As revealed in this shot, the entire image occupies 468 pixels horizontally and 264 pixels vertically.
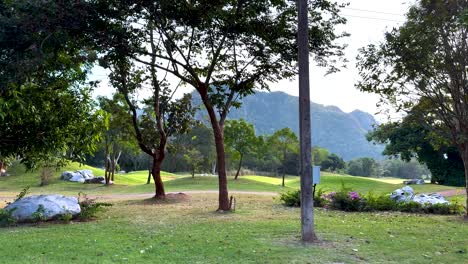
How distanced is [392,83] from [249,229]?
7.43m

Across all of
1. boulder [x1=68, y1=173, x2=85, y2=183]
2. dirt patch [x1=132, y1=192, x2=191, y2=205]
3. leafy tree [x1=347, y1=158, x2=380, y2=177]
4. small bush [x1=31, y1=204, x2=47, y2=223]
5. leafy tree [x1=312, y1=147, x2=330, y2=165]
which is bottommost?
dirt patch [x1=132, y1=192, x2=191, y2=205]

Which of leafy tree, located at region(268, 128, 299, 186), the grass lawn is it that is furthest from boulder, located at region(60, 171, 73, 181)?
the grass lawn

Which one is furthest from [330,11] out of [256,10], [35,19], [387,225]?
[35,19]

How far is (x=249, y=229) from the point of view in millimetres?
10383

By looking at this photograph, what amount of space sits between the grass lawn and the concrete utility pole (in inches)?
17.5

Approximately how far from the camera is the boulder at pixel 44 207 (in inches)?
472

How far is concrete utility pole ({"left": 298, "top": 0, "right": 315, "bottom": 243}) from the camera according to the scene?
344 inches

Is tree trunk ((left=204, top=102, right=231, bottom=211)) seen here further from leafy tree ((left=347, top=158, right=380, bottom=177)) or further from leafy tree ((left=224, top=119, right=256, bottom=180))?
leafy tree ((left=347, top=158, right=380, bottom=177))

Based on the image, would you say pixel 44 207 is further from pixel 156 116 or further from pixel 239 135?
pixel 239 135

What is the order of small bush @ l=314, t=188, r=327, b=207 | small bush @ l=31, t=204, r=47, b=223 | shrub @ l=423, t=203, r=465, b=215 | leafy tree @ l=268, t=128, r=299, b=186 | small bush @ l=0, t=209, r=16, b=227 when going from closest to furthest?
small bush @ l=0, t=209, r=16, b=227 < small bush @ l=31, t=204, r=47, b=223 < shrub @ l=423, t=203, r=465, b=215 < small bush @ l=314, t=188, r=327, b=207 < leafy tree @ l=268, t=128, r=299, b=186

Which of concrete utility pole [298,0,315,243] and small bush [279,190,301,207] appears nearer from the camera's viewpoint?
concrete utility pole [298,0,315,243]

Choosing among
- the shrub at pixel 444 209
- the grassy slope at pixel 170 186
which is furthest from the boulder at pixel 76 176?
the shrub at pixel 444 209

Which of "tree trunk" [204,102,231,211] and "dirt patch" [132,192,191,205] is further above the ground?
"tree trunk" [204,102,231,211]

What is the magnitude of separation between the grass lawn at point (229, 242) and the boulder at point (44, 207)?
803mm
